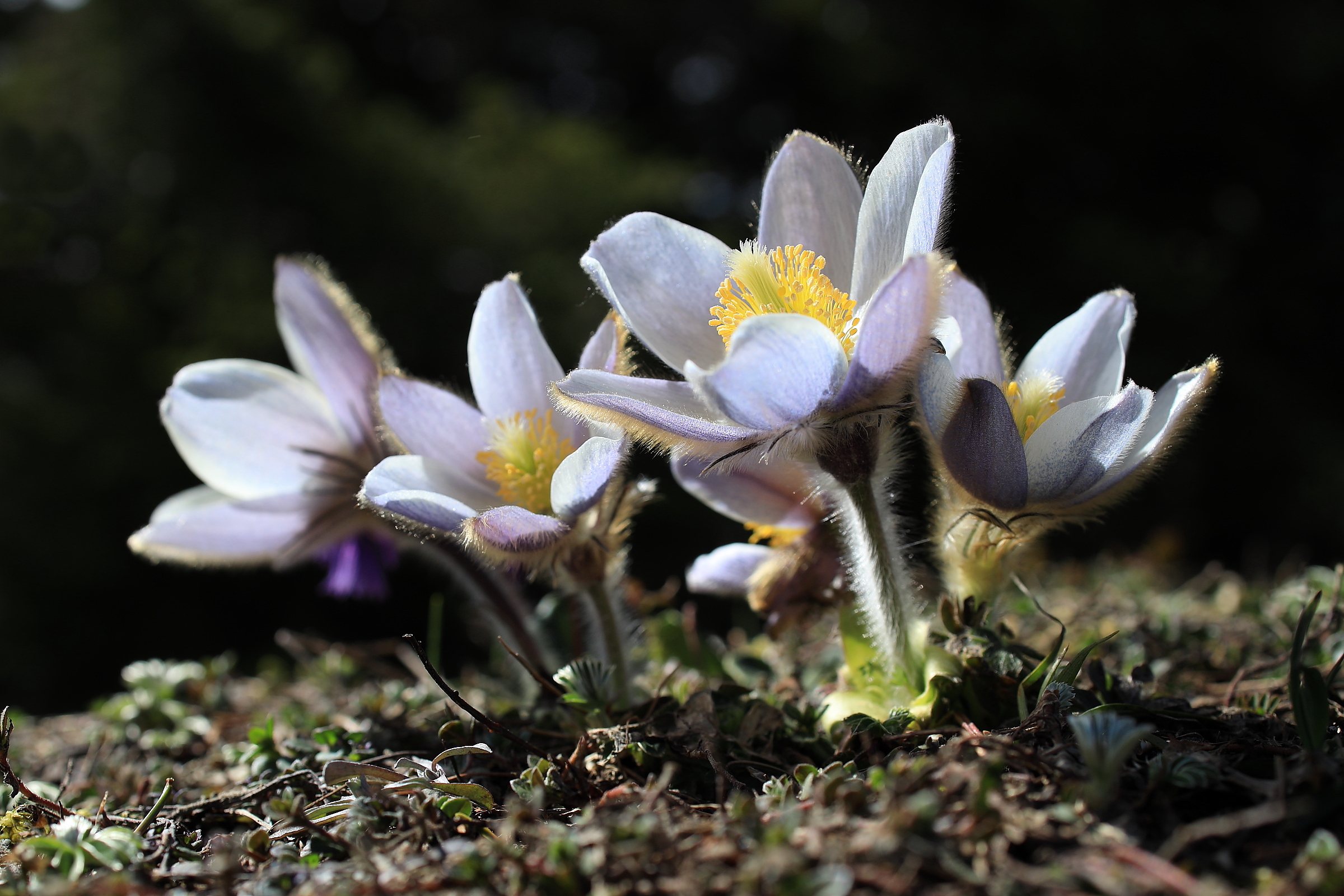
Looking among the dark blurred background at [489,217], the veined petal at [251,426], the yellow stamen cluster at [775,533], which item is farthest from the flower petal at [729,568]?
the dark blurred background at [489,217]

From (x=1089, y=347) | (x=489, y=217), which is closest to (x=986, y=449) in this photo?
(x=1089, y=347)

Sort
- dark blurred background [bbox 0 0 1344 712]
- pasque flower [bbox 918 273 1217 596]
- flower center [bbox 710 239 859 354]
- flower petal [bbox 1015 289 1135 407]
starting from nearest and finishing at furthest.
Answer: pasque flower [bbox 918 273 1217 596]
flower center [bbox 710 239 859 354]
flower petal [bbox 1015 289 1135 407]
dark blurred background [bbox 0 0 1344 712]

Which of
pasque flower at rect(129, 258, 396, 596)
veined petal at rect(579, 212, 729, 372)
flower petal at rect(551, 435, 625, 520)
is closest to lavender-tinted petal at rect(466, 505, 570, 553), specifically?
flower petal at rect(551, 435, 625, 520)

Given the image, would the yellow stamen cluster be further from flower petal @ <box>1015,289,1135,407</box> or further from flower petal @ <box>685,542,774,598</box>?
flower petal @ <box>1015,289,1135,407</box>

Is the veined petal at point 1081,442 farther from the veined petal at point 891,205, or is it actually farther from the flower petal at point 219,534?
the flower petal at point 219,534

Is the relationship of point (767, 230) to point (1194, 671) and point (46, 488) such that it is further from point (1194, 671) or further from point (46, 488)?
point (46, 488)
